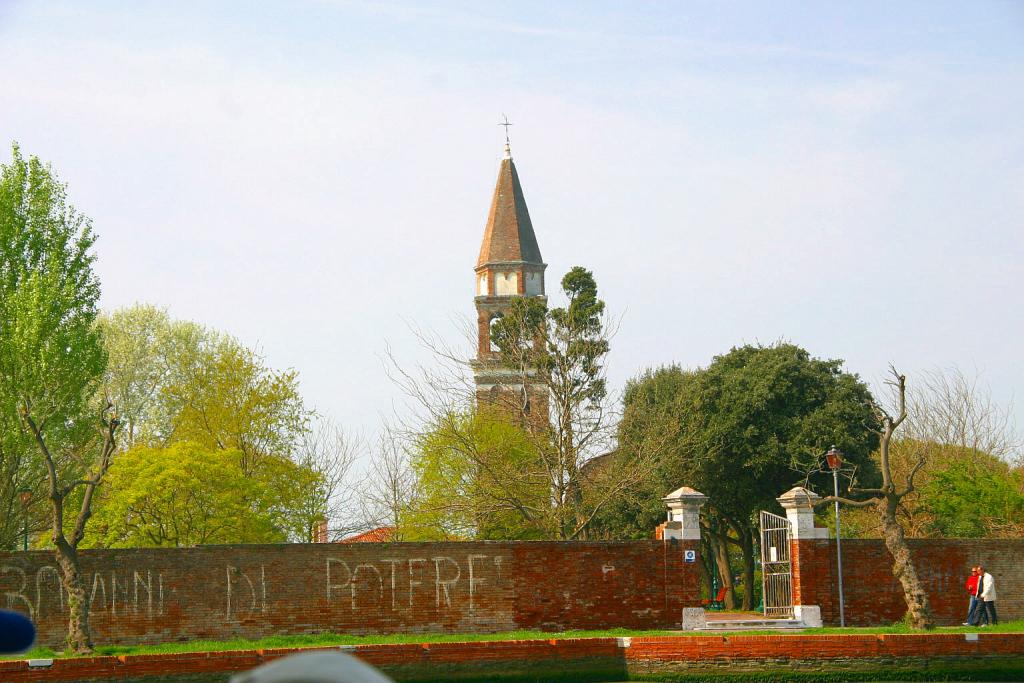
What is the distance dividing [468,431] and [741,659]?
14.4m

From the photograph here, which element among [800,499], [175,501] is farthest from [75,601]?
[800,499]

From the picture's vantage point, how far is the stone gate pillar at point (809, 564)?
22859 millimetres

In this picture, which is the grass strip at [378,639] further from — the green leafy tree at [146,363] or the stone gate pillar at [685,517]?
the green leafy tree at [146,363]

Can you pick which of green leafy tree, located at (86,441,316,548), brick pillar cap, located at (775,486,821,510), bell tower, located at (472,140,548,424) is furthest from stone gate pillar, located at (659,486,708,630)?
bell tower, located at (472,140,548,424)

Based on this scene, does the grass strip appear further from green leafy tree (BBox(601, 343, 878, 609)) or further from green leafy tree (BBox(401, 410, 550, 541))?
green leafy tree (BBox(601, 343, 878, 609))

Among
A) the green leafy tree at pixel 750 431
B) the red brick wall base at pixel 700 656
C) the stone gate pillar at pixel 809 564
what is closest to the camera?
the red brick wall base at pixel 700 656

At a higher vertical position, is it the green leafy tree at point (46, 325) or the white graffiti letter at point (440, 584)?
the green leafy tree at point (46, 325)

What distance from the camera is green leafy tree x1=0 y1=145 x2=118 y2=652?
27.2 m

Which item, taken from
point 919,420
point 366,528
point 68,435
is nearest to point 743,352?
point 919,420

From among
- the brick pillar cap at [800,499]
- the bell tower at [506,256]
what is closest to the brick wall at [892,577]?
the brick pillar cap at [800,499]

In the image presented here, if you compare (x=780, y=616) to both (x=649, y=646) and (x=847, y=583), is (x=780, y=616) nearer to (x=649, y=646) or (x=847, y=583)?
(x=847, y=583)

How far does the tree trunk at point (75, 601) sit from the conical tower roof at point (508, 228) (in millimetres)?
39958

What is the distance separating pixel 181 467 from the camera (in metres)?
29.0

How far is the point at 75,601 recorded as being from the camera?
18.6 metres
